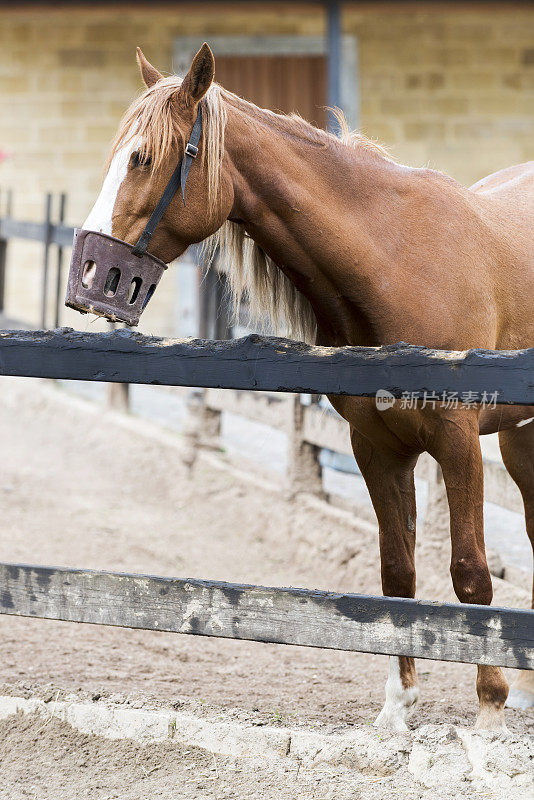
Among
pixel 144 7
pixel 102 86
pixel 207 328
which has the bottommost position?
pixel 207 328

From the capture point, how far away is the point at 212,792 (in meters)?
2.49

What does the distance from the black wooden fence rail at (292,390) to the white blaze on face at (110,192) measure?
308 mm

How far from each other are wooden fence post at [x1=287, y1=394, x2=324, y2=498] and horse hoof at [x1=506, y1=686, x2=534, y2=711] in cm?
232

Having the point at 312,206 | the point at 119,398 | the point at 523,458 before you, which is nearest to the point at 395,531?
the point at 523,458

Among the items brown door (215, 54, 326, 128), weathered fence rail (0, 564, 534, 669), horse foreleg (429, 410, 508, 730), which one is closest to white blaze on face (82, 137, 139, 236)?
weathered fence rail (0, 564, 534, 669)

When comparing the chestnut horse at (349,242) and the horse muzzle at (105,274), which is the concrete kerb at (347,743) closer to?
the chestnut horse at (349,242)

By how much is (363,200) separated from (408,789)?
5.66ft

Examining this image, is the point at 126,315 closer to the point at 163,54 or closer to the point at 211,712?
the point at 211,712

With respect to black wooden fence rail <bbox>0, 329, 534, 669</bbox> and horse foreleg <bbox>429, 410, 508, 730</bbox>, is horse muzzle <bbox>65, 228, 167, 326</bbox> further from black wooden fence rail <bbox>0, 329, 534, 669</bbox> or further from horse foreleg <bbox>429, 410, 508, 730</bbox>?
horse foreleg <bbox>429, 410, 508, 730</bbox>

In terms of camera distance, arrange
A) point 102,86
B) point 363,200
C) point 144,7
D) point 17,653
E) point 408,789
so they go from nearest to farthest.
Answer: point 408,789
point 363,200
point 17,653
point 144,7
point 102,86

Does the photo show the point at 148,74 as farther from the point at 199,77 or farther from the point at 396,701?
the point at 396,701

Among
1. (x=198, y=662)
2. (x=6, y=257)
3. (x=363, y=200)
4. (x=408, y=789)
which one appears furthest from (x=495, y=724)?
(x=6, y=257)

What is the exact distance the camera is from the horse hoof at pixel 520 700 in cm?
341

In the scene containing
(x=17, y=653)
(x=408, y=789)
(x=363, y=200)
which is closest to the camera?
Answer: (x=408, y=789)
